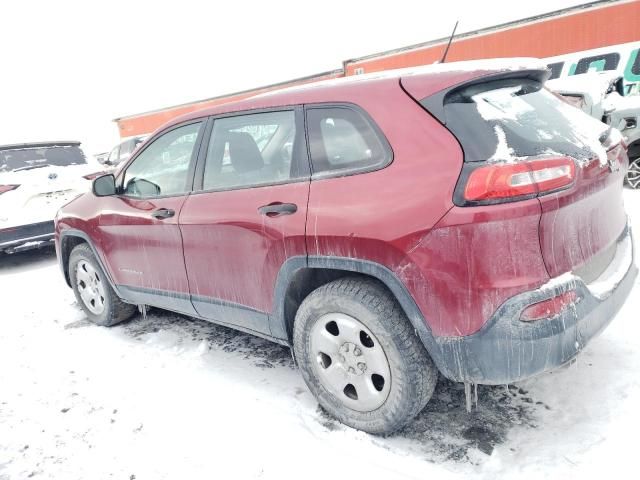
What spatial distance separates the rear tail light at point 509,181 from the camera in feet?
5.74

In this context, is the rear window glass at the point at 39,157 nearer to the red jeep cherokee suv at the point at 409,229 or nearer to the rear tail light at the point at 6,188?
the rear tail light at the point at 6,188

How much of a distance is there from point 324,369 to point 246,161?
125cm

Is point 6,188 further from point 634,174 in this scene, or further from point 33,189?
point 634,174

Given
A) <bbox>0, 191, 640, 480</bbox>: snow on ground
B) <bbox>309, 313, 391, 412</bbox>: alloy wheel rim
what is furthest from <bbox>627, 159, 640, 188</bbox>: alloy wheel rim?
<bbox>309, 313, 391, 412</bbox>: alloy wheel rim

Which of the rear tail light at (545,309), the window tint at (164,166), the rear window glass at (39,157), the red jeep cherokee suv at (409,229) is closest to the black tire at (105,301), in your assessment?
the window tint at (164,166)

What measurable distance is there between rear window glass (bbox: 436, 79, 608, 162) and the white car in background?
563 cm

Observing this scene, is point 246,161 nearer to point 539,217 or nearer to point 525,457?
point 539,217

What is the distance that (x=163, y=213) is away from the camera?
301 centimetres

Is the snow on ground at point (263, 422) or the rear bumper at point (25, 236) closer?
the snow on ground at point (263, 422)

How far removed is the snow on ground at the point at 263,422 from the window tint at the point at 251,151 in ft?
4.13

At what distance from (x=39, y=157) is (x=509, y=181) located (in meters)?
6.44

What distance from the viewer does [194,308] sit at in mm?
3033

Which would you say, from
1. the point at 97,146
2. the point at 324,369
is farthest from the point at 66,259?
the point at 97,146

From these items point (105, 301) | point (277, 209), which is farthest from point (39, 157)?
point (277, 209)
